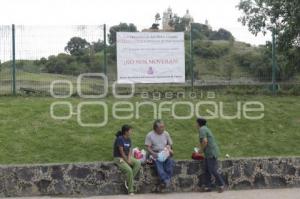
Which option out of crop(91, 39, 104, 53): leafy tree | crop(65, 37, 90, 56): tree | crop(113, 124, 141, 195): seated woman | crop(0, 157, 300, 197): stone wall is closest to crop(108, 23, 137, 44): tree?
crop(91, 39, 104, 53): leafy tree

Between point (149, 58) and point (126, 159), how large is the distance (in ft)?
21.2

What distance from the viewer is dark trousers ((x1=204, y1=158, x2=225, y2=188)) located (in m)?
10.7

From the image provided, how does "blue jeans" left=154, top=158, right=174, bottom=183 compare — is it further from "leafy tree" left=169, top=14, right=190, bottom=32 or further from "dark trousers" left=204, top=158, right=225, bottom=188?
"leafy tree" left=169, top=14, right=190, bottom=32

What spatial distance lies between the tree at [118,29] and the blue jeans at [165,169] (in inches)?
263

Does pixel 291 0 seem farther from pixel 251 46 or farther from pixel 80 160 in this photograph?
pixel 80 160

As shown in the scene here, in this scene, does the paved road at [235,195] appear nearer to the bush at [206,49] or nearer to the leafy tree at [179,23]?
the bush at [206,49]

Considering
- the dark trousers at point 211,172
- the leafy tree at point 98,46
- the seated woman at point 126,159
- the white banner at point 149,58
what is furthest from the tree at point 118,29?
the dark trousers at point 211,172

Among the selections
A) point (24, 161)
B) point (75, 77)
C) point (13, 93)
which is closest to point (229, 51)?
point (75, 77)

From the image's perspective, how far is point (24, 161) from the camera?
11617mm

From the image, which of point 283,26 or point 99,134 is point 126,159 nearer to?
point 99,134

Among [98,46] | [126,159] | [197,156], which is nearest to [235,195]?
[197,156]

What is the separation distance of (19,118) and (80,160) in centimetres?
278

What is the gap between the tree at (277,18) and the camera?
645 inches

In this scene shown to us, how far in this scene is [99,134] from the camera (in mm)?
13156
